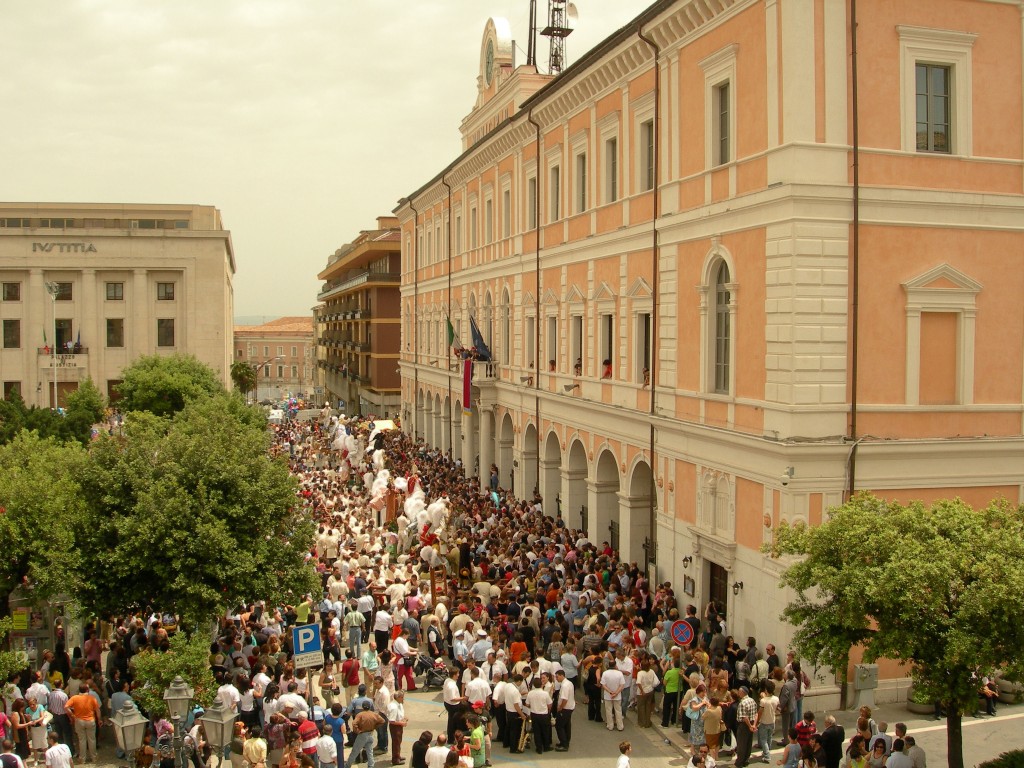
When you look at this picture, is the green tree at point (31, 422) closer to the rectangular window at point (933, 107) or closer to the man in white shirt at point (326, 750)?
the man in white shirt at point (326, 750)

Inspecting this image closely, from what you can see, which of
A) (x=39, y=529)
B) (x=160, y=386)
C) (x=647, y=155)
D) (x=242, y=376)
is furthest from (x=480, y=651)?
(x=242, y=376)

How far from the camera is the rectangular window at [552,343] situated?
29.6 metres

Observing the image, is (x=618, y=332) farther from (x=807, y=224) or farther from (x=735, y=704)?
(x=735, y=704)

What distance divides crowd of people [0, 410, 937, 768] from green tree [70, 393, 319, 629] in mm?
1088

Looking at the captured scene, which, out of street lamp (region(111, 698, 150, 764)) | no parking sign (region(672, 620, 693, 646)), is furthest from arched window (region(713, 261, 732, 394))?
street lamp (region(111, 698, 150, 764))

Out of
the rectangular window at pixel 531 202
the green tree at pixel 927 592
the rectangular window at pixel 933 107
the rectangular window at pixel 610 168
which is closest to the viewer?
the green tree at pixel 927 592

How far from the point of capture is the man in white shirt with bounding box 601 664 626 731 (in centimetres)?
1566

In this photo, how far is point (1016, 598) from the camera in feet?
34.9

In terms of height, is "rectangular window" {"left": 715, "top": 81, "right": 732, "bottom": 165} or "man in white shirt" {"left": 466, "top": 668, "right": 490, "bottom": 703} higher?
"rectangular window" {"left": 715, "top": 81, "right": 732, "bottom": 165}

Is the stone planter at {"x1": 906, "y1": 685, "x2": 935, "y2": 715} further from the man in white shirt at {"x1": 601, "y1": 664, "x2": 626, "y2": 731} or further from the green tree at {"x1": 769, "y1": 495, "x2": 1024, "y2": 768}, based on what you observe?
the man in white shirt at {"x1": 601, "y1": 664, "x2": 626, "y2": 731}

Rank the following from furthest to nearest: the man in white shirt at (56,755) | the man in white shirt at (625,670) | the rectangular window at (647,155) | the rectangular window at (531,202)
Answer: the rectangular window at (531,202)
the rectangular window at (647,155)
the man in white shirt at (625,670)
the man in white shirt at (56,755)

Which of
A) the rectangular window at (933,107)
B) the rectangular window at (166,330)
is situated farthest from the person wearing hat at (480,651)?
the rectangular window at (166,330)

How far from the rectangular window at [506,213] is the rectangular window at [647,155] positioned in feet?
39.1

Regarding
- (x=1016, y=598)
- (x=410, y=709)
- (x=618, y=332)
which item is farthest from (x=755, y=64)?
(x=410, y=709)
